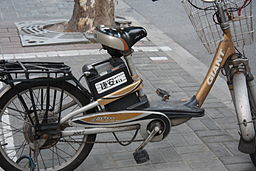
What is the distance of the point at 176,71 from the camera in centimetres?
660

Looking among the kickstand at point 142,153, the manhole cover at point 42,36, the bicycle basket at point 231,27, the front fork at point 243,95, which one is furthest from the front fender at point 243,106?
the manhole cover at point 42,36

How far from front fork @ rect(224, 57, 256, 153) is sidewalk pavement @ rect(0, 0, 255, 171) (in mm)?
369

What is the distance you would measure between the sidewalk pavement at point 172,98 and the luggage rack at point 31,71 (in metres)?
0.92

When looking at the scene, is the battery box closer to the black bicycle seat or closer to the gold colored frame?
the black bicycle seat

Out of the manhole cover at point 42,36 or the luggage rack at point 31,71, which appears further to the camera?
the manhole cover at point 42,36

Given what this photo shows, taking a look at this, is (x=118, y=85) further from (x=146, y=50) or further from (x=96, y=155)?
(x=146, y=50)

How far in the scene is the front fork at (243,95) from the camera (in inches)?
150

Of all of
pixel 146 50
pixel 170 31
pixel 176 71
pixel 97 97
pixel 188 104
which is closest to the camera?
pixel 97 97

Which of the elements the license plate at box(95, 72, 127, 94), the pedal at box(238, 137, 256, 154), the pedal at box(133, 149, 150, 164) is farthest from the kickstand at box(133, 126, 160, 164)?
the pedal at box(238, 137, 256, 154)

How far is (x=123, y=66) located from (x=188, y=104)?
2.27ft

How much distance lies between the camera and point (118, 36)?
360cm

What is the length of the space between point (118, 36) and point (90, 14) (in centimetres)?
469

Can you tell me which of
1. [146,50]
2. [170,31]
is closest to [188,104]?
[146,50]

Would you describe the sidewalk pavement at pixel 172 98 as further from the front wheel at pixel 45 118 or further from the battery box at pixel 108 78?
the battery box at pixel 108 78
